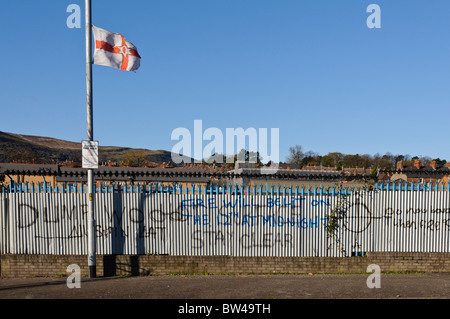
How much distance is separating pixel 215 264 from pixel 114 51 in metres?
6.46

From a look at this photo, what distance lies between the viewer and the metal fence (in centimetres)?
1039

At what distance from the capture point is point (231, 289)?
887cm

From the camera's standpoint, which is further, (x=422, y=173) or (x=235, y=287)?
(x=422, y=173)

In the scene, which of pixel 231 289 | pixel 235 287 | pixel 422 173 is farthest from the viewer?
pixel 422 173

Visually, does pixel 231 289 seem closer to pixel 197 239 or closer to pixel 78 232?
pixel 197 239

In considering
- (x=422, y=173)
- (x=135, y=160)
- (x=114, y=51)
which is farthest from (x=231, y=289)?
(x=135, y=160)

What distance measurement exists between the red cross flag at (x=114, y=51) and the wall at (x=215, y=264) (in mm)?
5325

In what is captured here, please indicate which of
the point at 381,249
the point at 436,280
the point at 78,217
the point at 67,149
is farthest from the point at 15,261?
the point at 67,149

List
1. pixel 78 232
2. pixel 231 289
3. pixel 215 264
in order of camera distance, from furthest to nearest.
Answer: pixel 78 232 < pixel 215 264 < pixel 231 289

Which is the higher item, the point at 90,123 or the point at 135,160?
the point at 90,123

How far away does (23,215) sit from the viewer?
34.2 ft
